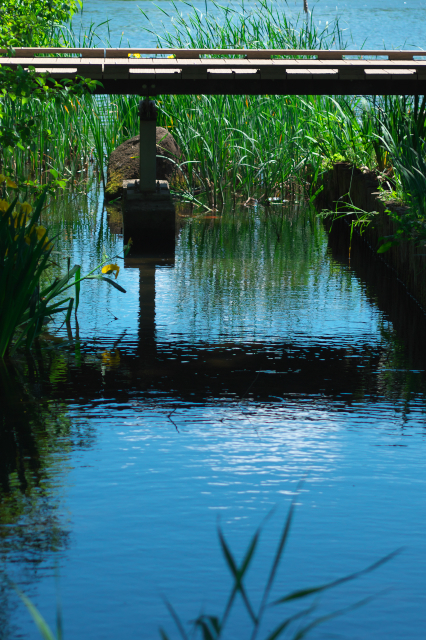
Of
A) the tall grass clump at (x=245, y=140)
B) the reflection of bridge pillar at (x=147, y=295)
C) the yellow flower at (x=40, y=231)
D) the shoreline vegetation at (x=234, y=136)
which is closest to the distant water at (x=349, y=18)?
the shoreline vegetation at (x=234, y=136)

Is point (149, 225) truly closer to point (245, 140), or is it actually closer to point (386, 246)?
point (386, 246)

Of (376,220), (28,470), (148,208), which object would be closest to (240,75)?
(148,208)

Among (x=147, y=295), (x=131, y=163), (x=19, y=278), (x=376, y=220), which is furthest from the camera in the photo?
(x=131, y=163)

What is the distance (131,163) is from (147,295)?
504 cm

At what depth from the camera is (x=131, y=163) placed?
10.9m

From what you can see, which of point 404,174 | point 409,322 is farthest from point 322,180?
point 409,322

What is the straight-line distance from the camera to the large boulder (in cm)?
1060

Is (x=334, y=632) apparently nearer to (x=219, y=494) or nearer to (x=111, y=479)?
(x=219, y=494)

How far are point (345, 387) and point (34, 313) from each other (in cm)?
169

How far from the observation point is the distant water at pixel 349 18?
31.7m

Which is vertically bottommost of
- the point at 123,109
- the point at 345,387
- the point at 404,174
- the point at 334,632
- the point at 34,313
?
the point at 334,632

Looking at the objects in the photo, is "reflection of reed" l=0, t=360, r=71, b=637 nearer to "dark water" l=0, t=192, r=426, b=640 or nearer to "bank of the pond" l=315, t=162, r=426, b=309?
"dark water" l=0, t=192, r=426, b=640

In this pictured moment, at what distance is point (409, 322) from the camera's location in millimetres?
5664

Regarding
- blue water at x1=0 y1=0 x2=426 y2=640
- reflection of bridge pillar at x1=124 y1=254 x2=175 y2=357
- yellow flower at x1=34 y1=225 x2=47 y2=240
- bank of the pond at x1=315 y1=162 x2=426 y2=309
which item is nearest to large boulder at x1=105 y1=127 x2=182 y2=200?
bank of the pond at x1=315 y1=162 x2=426 y2=309
